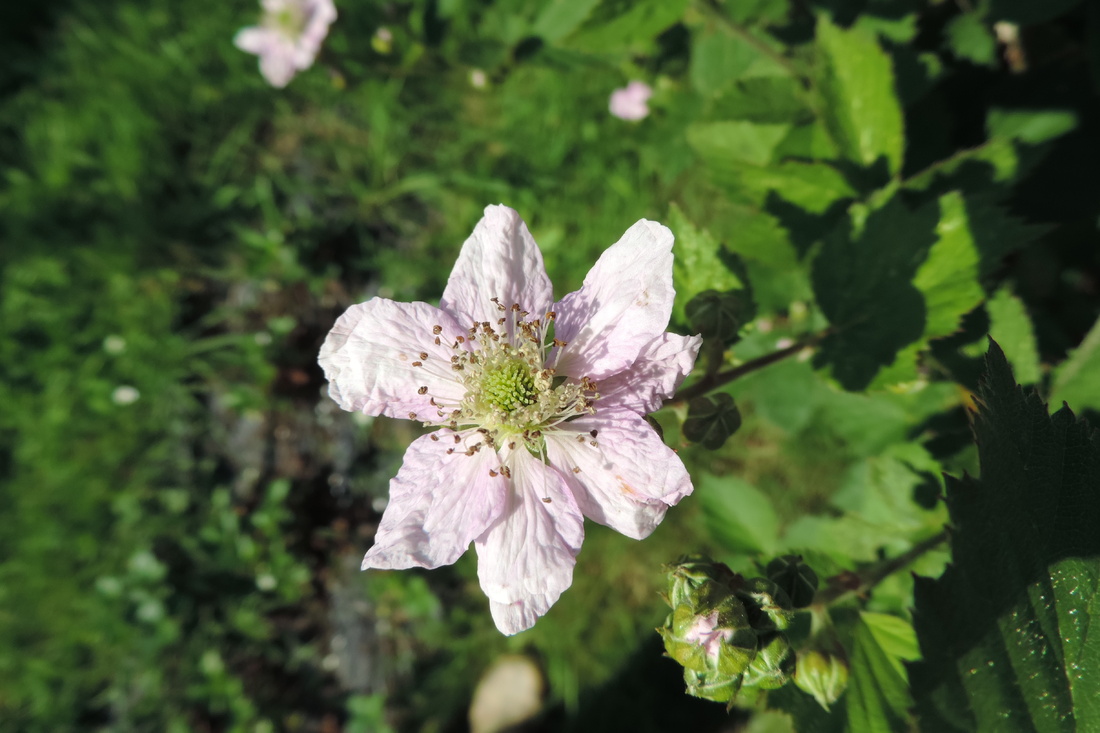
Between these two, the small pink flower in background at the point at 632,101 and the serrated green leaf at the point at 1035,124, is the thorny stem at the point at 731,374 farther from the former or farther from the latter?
the small pink flower in background at the point at 632,101

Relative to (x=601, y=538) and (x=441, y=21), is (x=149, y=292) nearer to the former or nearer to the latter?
(x=441, y=21)

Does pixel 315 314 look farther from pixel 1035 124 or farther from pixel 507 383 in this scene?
pixel 1035 124


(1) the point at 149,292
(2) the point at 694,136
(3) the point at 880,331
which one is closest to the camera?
(3) the point at 880,331

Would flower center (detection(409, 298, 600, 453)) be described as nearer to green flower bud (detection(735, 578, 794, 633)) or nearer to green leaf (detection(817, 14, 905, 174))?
green flower bud (detection(735, 578, 794, 633))

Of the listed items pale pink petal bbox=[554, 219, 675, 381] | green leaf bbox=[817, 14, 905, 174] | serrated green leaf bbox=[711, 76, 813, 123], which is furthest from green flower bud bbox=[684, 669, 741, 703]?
serrated green leaf bbox=[711, 76, 813, 123]

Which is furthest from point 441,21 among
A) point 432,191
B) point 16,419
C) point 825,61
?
point 16,419

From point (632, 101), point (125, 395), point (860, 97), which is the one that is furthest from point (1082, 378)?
point (125, 395)

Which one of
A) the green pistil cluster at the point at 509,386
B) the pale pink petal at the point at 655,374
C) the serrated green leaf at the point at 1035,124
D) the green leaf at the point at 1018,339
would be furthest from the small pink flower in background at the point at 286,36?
the green leaf at the point at 1018,339

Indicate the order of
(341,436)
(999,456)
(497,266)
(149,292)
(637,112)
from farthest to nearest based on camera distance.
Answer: (149,292) → (341,436) → (637,112) → (497,266) → (999,456)
